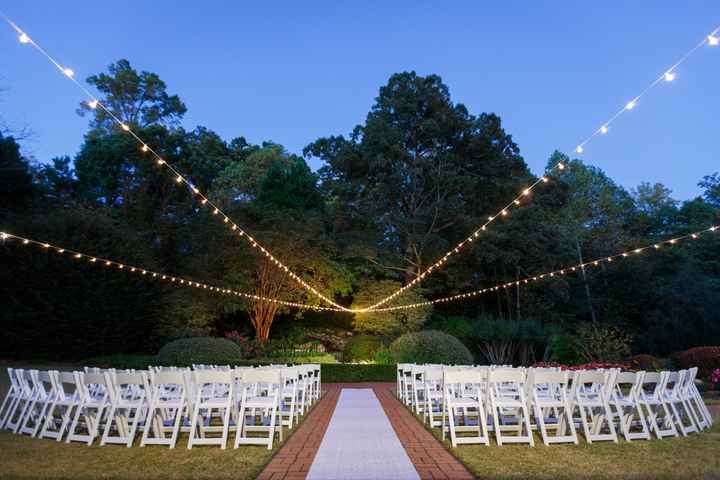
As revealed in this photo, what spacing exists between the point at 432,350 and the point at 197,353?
6845 mm

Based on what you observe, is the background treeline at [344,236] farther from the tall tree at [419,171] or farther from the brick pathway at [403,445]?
the brick pathway at [403,445]

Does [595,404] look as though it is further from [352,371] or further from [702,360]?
[352,371]

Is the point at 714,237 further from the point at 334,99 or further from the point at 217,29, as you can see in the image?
the point at 334,99

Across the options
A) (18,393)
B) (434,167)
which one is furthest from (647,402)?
(434,167)

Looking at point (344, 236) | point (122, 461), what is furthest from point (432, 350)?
point (122, 461)

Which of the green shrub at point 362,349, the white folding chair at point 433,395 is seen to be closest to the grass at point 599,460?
the white folding chair at point 433,395

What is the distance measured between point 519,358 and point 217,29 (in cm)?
1760

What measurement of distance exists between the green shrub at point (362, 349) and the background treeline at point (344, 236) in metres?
1.43

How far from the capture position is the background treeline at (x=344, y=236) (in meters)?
20.2

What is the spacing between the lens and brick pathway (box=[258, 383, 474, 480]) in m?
4.54

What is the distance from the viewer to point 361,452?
5.39 m

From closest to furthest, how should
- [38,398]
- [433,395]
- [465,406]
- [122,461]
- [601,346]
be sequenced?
[122,461]
[465,406]
[38,398]
[433,395]
[601,346]

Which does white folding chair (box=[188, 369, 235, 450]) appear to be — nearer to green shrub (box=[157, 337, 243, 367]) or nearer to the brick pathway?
the brick pathway

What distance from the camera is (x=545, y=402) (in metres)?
6.18
